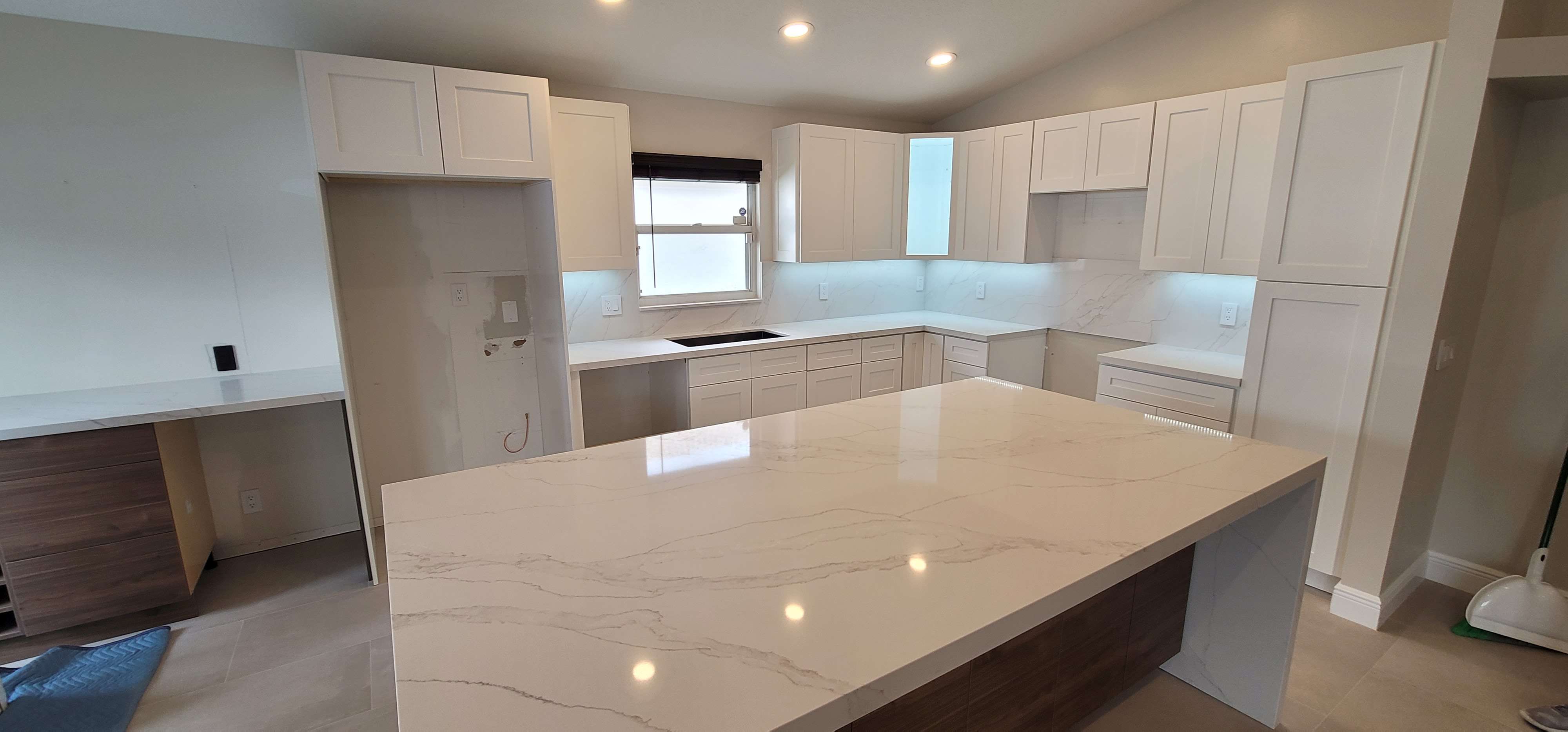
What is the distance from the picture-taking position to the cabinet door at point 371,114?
2344 mm

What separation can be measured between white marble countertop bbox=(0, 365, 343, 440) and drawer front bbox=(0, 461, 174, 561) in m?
0.19

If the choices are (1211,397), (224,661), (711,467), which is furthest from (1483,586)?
(224,661)

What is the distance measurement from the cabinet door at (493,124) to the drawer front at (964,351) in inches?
100

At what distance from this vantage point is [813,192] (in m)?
3.91

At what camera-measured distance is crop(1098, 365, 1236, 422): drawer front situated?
286 centimetres

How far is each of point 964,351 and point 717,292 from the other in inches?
62.5

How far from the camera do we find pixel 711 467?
155cm

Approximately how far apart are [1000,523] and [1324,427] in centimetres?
209

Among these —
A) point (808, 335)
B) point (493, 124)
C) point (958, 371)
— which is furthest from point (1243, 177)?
point (493, 124)

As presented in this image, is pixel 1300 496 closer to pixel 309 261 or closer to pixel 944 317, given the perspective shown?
pixel 944 317

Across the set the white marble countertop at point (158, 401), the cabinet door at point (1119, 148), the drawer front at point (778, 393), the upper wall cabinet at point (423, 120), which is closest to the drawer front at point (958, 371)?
the drawer front at point (778, 393)

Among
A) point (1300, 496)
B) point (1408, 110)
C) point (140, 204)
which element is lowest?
point (1300, 496)

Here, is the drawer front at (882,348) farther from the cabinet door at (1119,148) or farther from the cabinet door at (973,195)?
the cabinet door at (1119,148)

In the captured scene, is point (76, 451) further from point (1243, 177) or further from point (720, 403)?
point (1243, 177)
